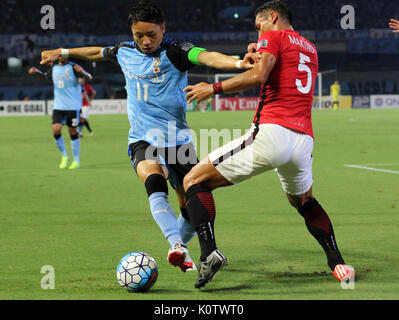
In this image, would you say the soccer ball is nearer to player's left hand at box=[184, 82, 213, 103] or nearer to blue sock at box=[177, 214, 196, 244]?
blue sock at box=[177, 214, 196, 244]

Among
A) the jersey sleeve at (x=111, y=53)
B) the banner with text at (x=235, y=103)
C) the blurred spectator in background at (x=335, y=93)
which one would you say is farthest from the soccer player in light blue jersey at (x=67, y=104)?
the banner with text at (x=235, y=103)

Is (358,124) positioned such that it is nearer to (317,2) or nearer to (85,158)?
(85,158)

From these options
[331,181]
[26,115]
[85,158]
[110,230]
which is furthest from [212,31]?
[110,230]

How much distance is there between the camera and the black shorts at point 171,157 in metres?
5.81

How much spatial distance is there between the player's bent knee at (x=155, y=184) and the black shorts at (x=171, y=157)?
0.88 feet

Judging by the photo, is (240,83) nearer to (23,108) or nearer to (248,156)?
(248,156)

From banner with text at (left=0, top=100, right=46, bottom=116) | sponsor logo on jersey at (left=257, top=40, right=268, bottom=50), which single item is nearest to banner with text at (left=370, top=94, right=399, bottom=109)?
banner with text at (left=0, top=100, right=46, bottom=116)

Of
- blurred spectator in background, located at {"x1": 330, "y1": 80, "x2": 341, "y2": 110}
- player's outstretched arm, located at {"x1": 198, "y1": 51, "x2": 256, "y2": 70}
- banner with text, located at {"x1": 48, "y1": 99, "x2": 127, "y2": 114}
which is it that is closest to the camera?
player's outstretched arm, located at {"x1": 198, "y1": 51, "x2": 256, "y2": 70}

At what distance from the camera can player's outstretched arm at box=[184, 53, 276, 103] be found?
4.63 m

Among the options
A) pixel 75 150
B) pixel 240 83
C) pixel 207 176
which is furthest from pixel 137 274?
pixel 75 150

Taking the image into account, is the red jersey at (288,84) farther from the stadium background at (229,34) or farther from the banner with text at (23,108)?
the stadium background at (229,34)

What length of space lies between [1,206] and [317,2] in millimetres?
46309

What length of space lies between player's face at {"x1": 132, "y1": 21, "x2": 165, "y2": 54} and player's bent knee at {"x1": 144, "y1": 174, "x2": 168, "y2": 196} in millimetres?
1028
